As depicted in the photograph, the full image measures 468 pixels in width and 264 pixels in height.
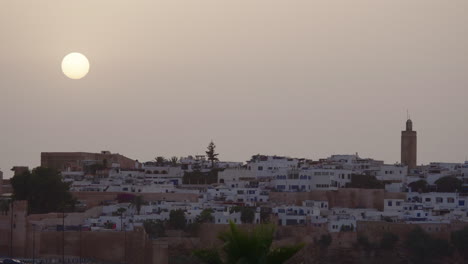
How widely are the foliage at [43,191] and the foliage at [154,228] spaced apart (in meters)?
5.15

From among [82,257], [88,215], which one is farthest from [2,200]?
[82,257]

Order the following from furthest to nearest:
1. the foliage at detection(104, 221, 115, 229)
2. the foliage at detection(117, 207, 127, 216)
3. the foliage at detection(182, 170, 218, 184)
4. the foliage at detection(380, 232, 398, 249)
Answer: the foliage at detection(182, 170, 218, 184), the foliage at detection(117, 207, 127, 216), the foliage at detection(380, 232, 398, 249), the foliage at detection(104, 221, 115, 229)

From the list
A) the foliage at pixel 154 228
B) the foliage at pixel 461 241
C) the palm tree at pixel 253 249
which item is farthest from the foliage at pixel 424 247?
the palm tree at pixel 253 249

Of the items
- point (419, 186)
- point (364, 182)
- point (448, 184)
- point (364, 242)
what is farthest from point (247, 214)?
point (448, 184)

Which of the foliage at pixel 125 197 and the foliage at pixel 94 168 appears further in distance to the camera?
the foliage at pixel 94 168

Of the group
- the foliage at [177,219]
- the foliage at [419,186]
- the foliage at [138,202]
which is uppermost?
the foliage at [419,186]

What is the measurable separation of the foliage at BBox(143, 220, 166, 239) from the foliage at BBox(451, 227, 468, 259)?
1165 centimetres

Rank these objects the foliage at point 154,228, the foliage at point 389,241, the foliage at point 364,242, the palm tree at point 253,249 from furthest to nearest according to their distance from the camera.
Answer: the foliage at point 389,241
the foliage at point 364,242
the foliage at point 154,228
the palm tree at point 253,249

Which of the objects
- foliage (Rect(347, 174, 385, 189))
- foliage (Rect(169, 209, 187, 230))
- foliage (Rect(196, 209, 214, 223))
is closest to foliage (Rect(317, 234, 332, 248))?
foliage (Rect(196, 209, 214, 223))

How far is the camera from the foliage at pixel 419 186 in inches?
2675

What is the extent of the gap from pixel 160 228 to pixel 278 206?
6.69 meters

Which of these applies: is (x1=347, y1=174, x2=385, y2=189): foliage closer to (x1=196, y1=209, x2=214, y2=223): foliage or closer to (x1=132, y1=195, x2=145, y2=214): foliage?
(x1=132, y1=195, x2=145, y2=214): foliage

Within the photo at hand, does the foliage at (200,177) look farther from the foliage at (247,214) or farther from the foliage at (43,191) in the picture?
the foliage at (247,214)

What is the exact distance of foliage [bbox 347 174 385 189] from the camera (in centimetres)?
6750
